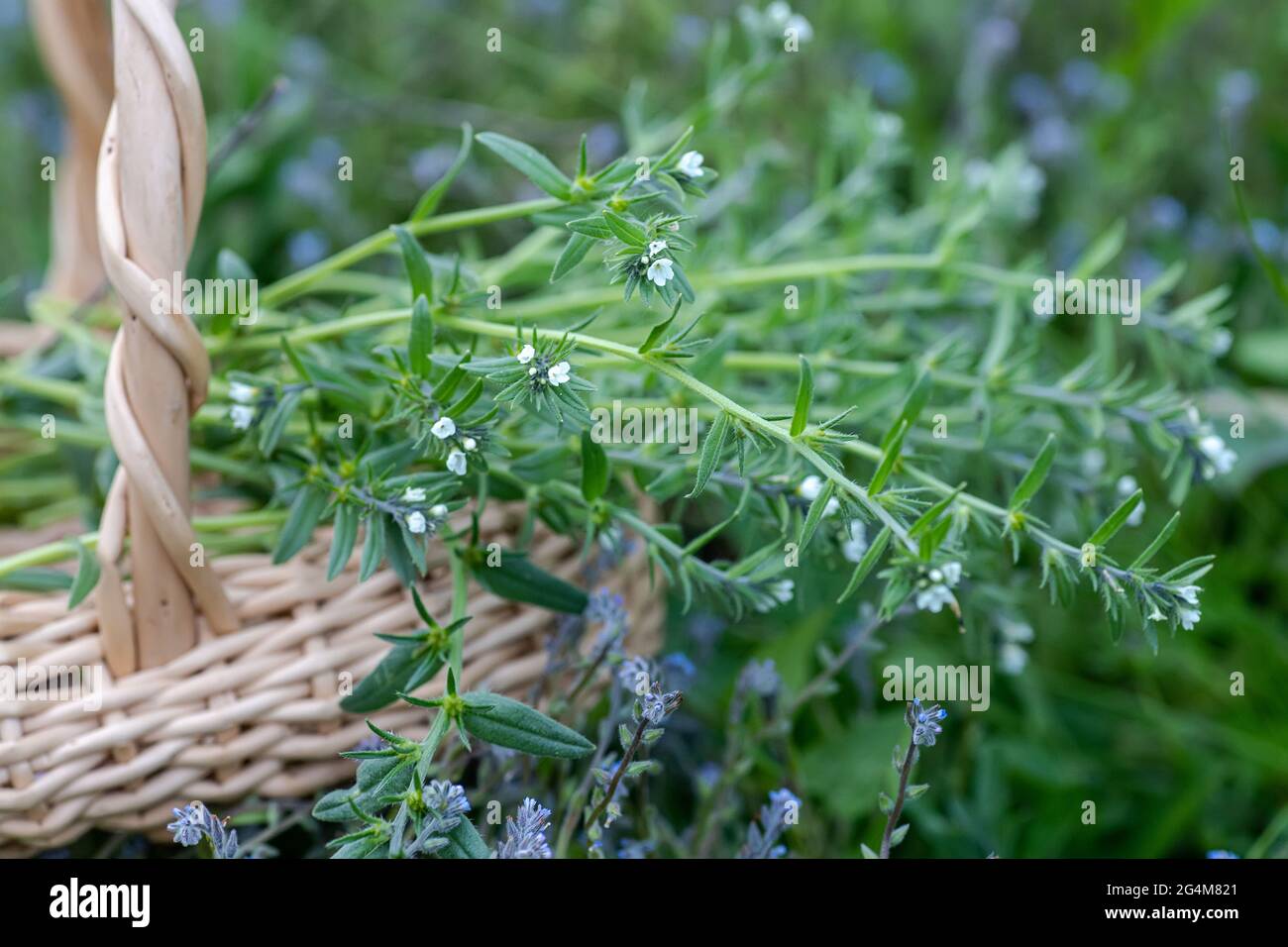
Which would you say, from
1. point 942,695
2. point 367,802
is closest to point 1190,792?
point 942,695

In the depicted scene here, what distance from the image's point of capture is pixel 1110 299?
70 centimetres

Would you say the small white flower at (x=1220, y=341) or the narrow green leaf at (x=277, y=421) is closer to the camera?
the narrow green leaf at (x=277, y=421)

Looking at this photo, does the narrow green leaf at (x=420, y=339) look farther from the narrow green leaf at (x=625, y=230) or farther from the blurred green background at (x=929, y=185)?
the blurred green background at (x=929, y=185)

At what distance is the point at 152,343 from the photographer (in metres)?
0.52

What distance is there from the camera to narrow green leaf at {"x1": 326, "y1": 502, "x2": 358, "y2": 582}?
0.51 meters

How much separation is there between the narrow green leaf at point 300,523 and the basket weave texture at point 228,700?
0.03m

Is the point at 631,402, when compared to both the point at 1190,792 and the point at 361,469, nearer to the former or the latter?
the point at 361,469

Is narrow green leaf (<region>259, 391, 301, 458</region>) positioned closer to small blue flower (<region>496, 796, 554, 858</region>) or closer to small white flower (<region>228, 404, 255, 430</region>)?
small white flower (<region>228, 404, 255, 430</region>)

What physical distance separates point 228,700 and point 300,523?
0.29ft

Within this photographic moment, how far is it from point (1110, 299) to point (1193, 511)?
0.35 m

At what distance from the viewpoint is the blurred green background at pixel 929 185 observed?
0.76 m

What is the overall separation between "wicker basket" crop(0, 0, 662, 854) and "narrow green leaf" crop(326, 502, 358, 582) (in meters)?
0.05

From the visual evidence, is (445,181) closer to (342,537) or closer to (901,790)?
(342,537)

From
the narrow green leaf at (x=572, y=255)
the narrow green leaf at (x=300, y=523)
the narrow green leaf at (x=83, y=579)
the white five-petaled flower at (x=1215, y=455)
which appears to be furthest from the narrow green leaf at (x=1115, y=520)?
the narrow green leaf at (x=83, y=579)
